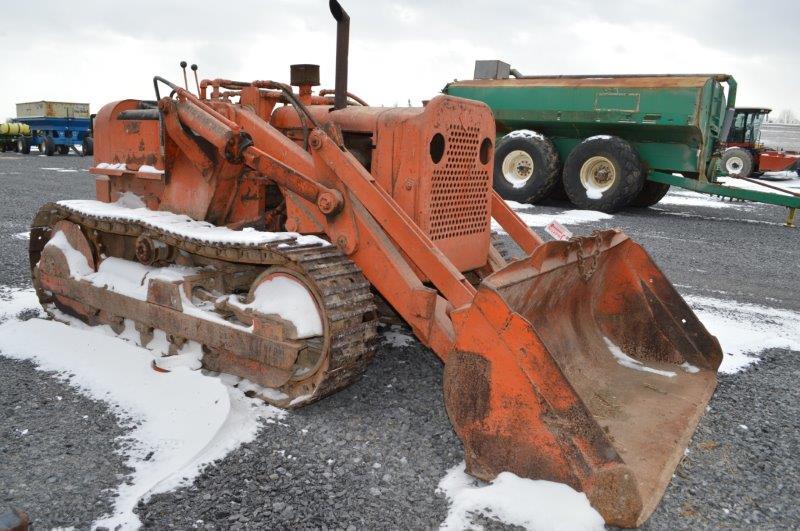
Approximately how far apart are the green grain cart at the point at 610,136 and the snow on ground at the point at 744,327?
6099mm

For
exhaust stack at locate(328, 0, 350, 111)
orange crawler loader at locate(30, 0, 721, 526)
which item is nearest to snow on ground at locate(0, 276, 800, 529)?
orange crawler loader at locate(30, 0, 721, 526)

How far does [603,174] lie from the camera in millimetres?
12703

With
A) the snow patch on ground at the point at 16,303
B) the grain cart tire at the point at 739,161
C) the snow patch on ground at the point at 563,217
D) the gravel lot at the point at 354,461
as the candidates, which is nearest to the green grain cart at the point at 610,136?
the snow patch on ground at the point at 563,217

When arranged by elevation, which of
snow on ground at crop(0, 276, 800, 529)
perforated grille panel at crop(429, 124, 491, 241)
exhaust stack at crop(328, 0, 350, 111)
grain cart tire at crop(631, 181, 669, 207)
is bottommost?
snow on ground at crop(0, 276, 800, 529)

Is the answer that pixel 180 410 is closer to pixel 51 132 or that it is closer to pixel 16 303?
pixel 16 303

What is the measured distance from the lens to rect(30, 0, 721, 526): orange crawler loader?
2.70 meters

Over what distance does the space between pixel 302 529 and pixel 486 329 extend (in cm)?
107

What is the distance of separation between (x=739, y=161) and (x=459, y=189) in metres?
22.1

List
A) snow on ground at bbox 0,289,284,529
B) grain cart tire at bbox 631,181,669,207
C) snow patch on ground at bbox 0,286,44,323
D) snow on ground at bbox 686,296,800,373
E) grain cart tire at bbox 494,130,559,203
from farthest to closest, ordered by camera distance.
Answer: grain cart tire at bbox 631,181,669,207 → grain cart tire at bbox 494,130,559,203 → snow patch on ground at bbox 0,286,44,323 → snow on ground at bbox 686,296,800,373 → snow on ground at bbox 0,289,284,529

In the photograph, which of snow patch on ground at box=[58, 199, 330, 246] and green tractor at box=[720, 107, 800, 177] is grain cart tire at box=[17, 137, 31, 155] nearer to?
snow patch on ground at box=[58, 199, 330, 246]

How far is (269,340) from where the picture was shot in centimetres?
351

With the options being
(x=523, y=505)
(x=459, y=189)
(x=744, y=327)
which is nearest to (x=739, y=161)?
(x=744, y=327)

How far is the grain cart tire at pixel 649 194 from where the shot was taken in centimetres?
1388

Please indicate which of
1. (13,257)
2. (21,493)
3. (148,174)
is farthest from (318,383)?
(13,257)
